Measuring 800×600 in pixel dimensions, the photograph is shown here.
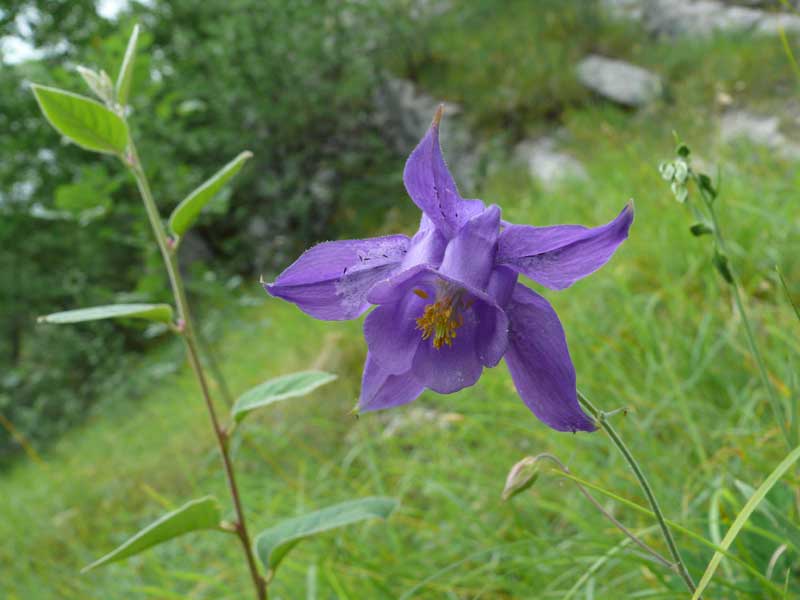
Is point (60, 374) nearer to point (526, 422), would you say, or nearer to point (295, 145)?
point (295, 145)

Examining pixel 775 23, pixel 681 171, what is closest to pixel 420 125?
pixel 775 23

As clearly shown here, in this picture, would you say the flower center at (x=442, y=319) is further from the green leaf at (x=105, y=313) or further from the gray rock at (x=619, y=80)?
the gray rock at (x=619, y=80)

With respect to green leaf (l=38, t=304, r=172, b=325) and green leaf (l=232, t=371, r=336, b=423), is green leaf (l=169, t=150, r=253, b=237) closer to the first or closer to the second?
green leaf (l=38, t=304, r=172, b=325)

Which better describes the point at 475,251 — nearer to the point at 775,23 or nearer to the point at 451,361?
the point at 451,361

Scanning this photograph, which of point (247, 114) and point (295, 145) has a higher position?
point (247, 114)

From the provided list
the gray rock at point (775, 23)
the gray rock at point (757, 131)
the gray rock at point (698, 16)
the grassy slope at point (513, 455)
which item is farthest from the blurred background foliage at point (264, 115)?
the grassy slope at point (513, 455)

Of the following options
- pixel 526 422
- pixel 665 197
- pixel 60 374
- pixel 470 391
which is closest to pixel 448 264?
pixel 526 422

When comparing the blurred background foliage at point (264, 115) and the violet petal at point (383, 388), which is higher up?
the violet petal at point (383, 388)
